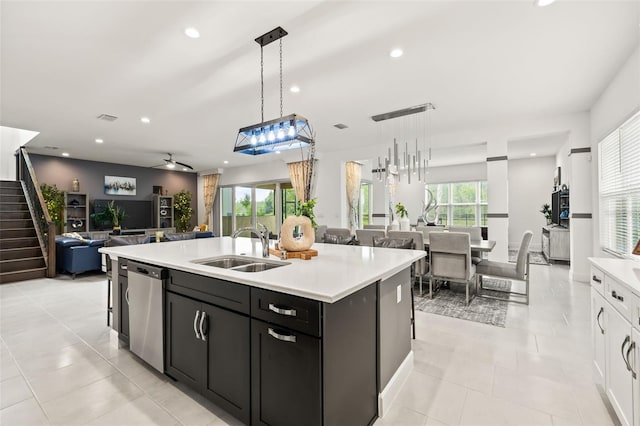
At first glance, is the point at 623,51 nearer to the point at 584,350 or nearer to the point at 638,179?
the point at 638,179

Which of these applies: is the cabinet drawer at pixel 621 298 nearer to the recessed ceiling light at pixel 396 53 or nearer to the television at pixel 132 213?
the recessed ceiling light at pixel 396 53

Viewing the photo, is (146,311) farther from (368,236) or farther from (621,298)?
(368,236)

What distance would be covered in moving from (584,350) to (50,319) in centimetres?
550

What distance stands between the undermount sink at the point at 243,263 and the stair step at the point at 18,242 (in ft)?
19.9

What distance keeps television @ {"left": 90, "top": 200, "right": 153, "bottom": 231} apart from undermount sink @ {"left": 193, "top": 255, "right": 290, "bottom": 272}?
830cm

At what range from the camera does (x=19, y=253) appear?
216 inches

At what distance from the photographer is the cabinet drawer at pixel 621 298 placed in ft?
4.54

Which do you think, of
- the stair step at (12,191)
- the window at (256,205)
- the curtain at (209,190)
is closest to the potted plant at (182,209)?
the curtain at (209,190)

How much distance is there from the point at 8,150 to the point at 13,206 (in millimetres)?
2067

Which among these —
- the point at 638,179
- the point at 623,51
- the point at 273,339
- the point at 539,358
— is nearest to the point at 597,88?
the point at 623,51

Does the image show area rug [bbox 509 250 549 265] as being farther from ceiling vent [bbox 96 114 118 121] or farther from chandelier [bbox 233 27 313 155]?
ceiling vent [bbox 96 114 118 121]

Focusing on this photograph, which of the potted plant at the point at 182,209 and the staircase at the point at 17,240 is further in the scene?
the potted plant at the point at 182,209

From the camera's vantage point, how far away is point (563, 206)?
6484 mm

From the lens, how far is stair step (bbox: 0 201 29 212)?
620 cm
